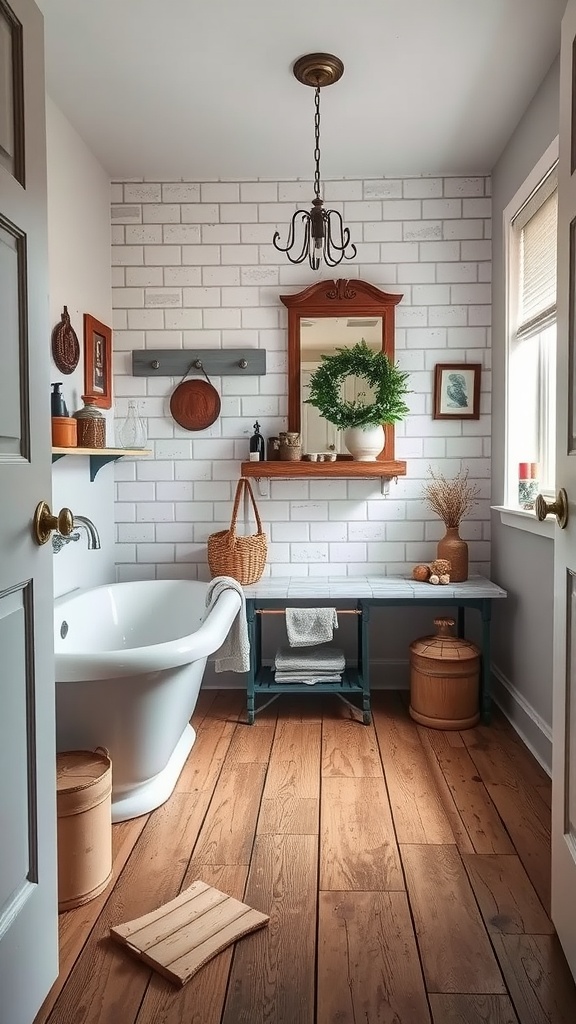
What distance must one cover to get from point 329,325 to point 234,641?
1.72 metres

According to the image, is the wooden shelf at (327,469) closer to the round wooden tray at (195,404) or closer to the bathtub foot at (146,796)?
the round wooden tray at (195,404)

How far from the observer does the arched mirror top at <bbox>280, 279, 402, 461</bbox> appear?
375cm

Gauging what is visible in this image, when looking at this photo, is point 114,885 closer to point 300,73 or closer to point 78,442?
point 78,442

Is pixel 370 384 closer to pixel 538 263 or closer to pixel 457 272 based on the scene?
pixel 457 272

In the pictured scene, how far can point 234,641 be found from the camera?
10.2 ft

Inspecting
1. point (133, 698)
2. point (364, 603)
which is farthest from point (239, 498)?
point (133, 698)

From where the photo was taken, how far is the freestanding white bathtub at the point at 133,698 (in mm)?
2205

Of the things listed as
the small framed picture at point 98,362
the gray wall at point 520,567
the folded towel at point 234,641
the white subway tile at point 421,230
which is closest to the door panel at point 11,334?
the folded towel at point 234,641

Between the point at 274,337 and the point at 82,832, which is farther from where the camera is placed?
the point at 274,337

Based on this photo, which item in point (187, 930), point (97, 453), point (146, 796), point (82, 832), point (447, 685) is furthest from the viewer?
point (447, 685)

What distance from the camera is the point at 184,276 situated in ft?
12.6

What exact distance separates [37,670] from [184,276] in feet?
9.19

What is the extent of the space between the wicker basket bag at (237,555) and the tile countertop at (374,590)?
0.24 ft

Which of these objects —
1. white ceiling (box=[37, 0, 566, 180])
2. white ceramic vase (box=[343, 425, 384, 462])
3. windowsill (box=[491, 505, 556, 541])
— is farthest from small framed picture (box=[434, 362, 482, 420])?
white ceiling (box=[37, 0, 566, 180])
